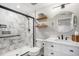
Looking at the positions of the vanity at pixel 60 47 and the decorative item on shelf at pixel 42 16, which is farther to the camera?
the decorative item on shelf at pixel 42 16

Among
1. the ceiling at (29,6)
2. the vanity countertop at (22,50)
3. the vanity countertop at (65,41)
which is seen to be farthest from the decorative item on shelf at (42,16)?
the vanity countertop at (22,50)

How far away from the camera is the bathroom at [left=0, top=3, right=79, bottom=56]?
1.36 meters

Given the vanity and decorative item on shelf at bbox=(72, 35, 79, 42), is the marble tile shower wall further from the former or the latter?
decorative item on shelf at bbox=(72, 35, 79, 42)

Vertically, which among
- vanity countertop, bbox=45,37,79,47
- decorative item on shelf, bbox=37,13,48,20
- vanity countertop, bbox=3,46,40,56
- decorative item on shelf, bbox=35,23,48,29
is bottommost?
vanity countertop, bbox=3,46,40,56

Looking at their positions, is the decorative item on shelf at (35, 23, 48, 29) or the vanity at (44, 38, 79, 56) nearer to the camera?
the vanity at (44, 38, 79, 56)

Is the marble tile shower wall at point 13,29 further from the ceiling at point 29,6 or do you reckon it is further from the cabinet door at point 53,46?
the cabinet door at point 53,46

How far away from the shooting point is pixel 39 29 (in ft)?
4.84

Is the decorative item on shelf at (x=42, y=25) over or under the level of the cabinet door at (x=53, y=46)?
over

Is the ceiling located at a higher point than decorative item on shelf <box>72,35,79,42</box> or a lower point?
higher

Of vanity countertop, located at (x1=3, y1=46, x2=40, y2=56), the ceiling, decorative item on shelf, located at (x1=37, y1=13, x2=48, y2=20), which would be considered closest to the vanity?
vanity countertop, located at (x1=3, y1=46, x2=40, y2=56)

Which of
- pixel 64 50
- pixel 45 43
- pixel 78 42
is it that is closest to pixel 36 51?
pixel 45 43

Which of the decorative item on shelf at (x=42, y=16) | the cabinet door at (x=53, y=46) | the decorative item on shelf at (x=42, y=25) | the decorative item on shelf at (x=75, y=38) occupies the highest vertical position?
the decorative item on shelf at (x=42, y=16)

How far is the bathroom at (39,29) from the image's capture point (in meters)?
1.36

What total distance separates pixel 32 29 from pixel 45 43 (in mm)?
336
